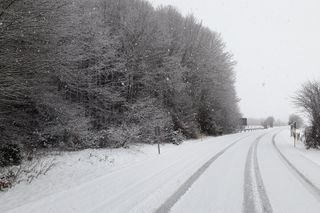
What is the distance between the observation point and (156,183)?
10375mm

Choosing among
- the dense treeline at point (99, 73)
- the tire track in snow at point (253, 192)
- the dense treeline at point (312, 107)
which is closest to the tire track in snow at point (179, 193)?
the tire track in snow at point (253, 192)

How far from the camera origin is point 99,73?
22.5 m

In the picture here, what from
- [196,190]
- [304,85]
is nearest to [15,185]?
[196,190]

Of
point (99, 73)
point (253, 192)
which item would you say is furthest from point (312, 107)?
point (253, 192)

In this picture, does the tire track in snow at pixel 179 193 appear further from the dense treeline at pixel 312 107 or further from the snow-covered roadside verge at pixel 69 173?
the dense treeline at pixel 312 107

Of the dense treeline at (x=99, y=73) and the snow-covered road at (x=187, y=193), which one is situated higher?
the dense treeline at (x=99, y=73)

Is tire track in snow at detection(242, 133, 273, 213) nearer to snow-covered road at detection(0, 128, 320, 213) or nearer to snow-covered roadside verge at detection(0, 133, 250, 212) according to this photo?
snow-covered road at detection(0, 128, 320, 213)

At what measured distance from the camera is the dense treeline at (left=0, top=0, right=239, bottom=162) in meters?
10.5

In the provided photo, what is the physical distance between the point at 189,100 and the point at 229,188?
24441 millimetres

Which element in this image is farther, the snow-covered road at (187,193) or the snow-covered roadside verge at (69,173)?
the snow-covered roadside verge at (69,173)

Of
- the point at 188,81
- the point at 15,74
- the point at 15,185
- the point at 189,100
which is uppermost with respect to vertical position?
the point at 188,81

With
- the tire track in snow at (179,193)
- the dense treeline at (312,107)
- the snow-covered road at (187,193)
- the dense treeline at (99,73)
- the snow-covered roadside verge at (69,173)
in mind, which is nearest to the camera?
the tire track in snow at (179,193)

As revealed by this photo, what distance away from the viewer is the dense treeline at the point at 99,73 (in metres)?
10.5

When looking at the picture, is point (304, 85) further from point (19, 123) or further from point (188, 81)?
point (19, 123)
